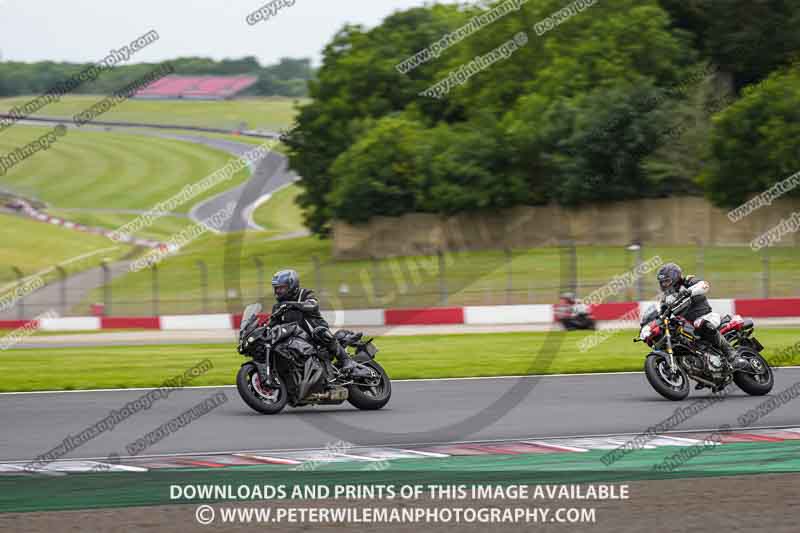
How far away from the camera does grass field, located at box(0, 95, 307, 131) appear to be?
121m

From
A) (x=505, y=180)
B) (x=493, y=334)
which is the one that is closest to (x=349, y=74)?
(x=505, y=180)

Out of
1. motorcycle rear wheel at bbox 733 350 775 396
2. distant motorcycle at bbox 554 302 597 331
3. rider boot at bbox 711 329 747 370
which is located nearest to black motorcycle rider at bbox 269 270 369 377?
rider boot at bbox 711 329 747 370

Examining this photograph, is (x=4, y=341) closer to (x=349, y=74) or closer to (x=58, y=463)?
(x=58, y=463)

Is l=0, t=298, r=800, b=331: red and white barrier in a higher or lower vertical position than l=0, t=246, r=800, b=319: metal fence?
lower

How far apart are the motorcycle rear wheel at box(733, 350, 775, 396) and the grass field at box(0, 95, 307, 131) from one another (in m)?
104

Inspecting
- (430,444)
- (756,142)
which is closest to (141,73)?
(756,142)

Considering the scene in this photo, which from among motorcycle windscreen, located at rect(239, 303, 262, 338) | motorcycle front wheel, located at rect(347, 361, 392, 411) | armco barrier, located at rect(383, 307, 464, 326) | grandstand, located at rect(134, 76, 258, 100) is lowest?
armco barrier, located at rect(383, 307, 464, 326)

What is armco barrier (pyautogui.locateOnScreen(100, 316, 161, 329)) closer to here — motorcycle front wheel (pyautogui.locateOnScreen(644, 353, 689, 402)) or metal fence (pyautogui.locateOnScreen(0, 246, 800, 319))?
metal fence (pyautogui.locateOnScreen(0, 246, 800, 319))

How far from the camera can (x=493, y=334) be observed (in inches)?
1057

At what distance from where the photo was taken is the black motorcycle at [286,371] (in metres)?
13.4

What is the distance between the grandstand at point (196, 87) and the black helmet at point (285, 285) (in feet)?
438

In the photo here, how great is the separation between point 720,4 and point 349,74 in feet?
56.5

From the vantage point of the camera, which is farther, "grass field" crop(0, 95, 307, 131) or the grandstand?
the grandstand

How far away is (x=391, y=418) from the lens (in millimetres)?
13258
